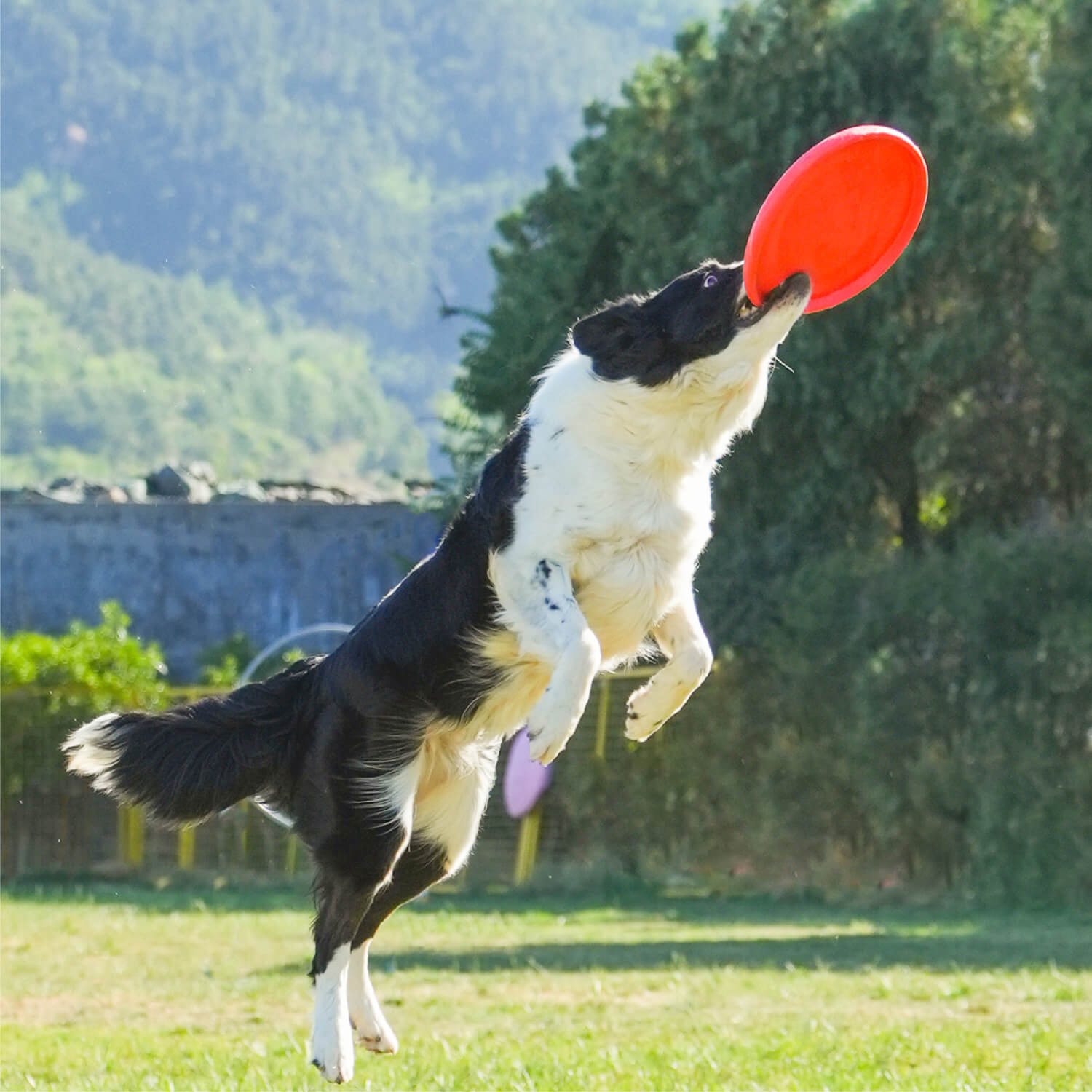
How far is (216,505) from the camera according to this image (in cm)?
2873

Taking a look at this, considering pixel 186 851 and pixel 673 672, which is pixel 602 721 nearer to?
pixel 186 851

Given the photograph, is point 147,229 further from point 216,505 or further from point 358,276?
point 216,505

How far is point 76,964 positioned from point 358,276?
3768 inches

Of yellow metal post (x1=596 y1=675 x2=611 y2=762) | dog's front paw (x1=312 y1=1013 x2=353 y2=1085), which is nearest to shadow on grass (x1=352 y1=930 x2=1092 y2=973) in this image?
yellow metal post (x1=596 y1=675 x2=611 y2=762)

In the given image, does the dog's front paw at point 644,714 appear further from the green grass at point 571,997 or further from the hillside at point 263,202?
the hillside at point 263,202

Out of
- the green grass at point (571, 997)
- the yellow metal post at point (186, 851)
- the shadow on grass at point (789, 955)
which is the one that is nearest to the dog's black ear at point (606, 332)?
the green grass at point (571, 997)

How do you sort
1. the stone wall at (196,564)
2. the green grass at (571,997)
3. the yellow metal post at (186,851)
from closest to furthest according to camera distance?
the green grass at (571,997)
the yellow metal post at (186,851)
the stone wall at (196,564)

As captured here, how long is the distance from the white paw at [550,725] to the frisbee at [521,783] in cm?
1205

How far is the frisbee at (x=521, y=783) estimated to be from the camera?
17672 mm

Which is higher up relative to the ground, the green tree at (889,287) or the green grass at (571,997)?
the green tree at (889,287)

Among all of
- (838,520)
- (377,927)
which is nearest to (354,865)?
(377,927)

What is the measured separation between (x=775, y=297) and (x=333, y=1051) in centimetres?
274

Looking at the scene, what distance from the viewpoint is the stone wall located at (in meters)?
27.8

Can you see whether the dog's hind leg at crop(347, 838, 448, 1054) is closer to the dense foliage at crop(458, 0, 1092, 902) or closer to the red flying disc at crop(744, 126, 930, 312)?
the red flying disc at crop(744, 126, 930, 312)
